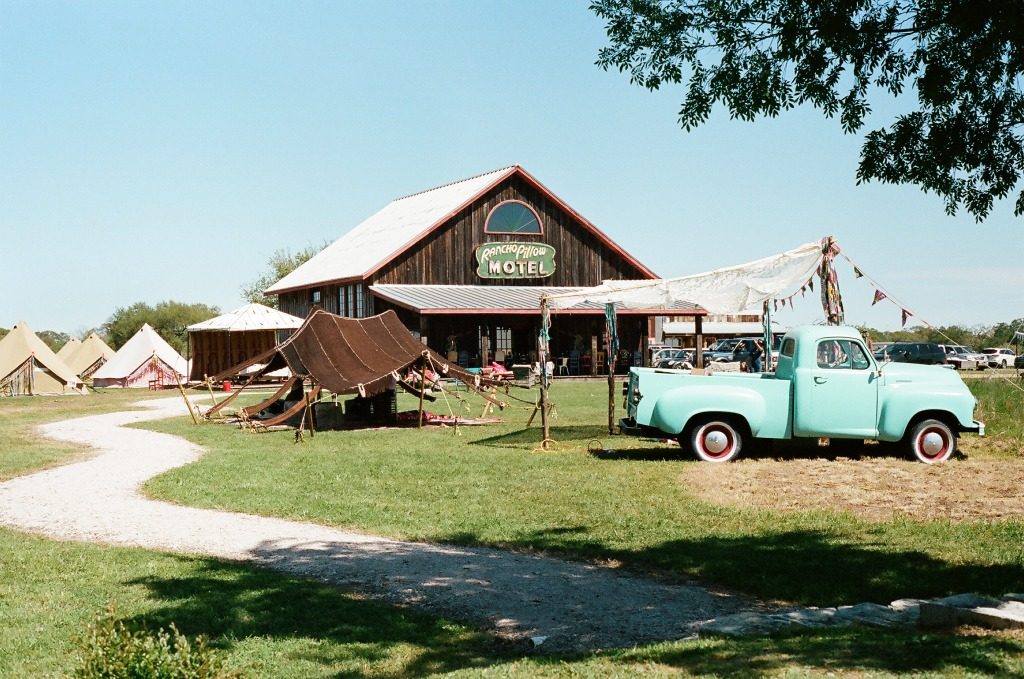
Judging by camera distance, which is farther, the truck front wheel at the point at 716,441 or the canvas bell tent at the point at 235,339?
the canvas bell tent at the point at 235,339

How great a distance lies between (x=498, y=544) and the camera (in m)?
9.98

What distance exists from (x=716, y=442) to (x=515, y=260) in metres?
30.6

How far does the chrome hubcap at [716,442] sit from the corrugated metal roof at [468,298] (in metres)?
22.2

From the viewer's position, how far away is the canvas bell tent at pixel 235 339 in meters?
39.7

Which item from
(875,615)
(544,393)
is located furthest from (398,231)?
(875,615)

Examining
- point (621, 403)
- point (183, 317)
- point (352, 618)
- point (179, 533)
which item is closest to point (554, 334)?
point (621, 403)

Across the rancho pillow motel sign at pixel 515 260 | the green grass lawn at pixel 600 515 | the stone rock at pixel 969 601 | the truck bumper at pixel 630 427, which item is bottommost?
the green grass lawn at pixel 600 515

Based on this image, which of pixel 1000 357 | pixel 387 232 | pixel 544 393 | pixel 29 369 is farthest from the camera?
pixel 1000 357

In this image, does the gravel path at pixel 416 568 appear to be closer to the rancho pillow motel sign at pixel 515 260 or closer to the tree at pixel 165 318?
the rancho pillow motel sign at pixel 515 260

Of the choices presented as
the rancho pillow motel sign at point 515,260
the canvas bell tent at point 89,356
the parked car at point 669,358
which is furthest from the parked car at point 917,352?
the canvas bell tent at point 89,356

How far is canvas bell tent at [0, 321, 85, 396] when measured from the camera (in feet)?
124

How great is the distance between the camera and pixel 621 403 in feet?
87.7

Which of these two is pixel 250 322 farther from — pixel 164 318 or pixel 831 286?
pixel 164 318

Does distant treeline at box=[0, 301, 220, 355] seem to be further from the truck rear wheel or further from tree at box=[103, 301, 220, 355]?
the truck rear wheel
